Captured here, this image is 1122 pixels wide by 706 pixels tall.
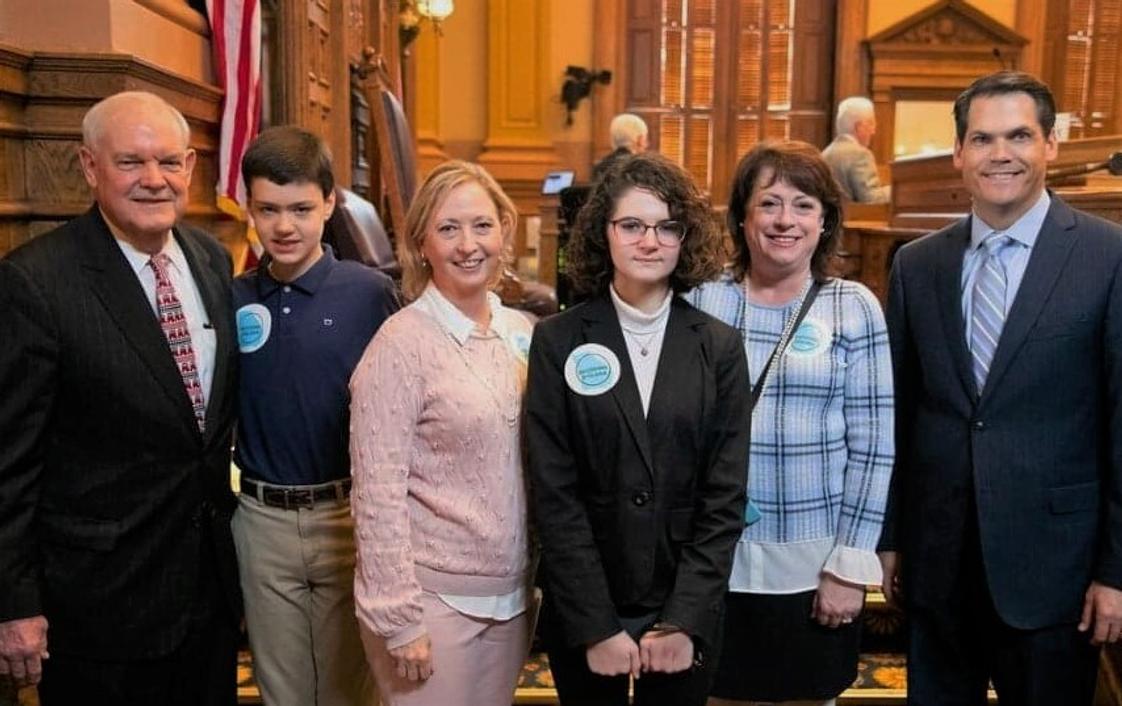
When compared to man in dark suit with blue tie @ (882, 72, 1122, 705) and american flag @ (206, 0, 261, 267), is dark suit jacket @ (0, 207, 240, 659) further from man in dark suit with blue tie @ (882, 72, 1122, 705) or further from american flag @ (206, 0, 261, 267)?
american flag @ (206, 0, 261, 267)

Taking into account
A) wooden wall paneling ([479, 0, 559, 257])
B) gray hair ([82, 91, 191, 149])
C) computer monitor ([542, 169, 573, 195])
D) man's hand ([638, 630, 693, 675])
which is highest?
wooden wall paneling ([479, 0, 559, 257])

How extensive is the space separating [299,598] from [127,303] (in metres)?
0.63

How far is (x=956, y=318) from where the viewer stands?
6.17 feet

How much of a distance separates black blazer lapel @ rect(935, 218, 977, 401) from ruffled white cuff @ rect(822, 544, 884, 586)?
352 mm

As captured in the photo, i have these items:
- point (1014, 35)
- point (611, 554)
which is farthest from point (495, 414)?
point (1014, 35)

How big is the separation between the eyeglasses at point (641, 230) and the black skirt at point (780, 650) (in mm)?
658

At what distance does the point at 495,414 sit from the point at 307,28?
11.8 ft

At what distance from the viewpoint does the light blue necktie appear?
185cm

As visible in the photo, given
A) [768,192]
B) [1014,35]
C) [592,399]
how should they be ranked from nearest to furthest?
1. [592,399]
2. [768,192]
3. [1014,35]

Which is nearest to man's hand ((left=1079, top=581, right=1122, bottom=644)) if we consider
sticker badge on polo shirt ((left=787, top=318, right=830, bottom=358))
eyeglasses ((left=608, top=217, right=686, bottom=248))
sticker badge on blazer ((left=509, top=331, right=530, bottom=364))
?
sticker badge on polo shirt ((left=787, top=318, right=830, bottom=358))

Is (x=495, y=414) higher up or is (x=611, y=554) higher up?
(x=495, y=414)

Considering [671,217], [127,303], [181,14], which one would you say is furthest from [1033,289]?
[181,14]

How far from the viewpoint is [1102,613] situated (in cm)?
179

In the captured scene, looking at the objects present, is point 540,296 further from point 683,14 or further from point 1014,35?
point 1014,35
